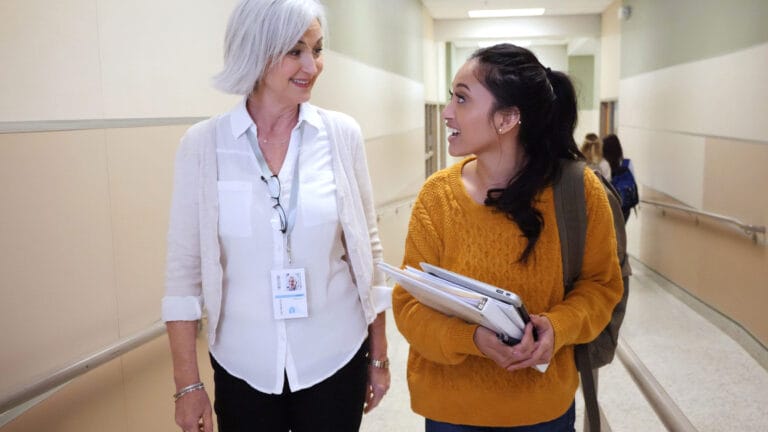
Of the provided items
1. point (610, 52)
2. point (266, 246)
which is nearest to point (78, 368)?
point (266, 246)

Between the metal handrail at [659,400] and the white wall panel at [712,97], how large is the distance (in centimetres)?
341

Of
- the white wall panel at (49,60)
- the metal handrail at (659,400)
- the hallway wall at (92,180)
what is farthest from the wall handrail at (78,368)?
the metal handrail at (659,400)

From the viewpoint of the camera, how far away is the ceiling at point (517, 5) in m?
11.6

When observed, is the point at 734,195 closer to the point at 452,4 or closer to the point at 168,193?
the point at 168,193

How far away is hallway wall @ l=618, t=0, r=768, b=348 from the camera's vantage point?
5016 mm

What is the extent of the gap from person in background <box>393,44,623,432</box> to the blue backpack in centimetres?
567

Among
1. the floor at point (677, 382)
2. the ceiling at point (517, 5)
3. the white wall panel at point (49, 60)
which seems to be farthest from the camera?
the ceiling at point (517, 5)

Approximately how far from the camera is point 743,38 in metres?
5.32

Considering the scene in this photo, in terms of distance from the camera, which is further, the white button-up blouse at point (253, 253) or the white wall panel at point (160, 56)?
the white wall panel at point (160, 56)

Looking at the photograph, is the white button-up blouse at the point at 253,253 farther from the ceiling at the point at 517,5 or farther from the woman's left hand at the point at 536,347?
the ceiling at the point at 517,5

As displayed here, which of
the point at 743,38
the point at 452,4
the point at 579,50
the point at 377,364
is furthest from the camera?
the point at 579,50

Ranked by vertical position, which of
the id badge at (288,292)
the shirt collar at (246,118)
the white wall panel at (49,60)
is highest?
the white wall panel at (49,60)

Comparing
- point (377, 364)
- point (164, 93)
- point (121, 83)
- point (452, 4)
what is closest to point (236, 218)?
point (377, 364)

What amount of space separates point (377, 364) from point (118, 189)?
116 centimetres
